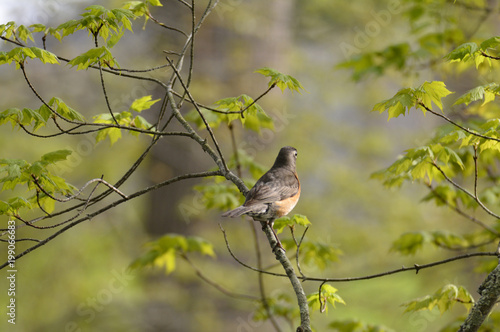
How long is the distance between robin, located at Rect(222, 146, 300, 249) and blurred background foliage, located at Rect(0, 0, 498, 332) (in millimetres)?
653

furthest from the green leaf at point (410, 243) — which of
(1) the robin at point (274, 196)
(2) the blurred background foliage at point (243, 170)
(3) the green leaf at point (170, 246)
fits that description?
(3) the green leaf at point (170, 246)

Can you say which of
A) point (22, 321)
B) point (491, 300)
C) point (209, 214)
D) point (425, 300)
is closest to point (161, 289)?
point (209, 214)

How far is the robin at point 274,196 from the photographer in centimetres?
310

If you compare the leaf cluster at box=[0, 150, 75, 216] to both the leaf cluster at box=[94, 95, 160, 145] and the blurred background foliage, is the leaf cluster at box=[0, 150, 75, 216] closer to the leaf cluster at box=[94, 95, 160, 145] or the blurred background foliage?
the leaf cluster at box=[94, 95, 160, 145]

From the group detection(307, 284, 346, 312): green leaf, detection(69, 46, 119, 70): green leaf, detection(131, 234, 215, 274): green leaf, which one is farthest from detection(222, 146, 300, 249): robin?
detection(69, 46, 119, 70): green leaf

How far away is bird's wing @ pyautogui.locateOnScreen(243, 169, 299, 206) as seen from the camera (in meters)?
3.16

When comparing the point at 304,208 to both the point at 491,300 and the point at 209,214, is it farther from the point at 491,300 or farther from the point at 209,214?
the point at 491,300

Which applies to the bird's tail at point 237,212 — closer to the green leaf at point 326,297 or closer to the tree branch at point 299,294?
the tree branch at point 299,294

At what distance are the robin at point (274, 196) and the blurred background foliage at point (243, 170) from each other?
2.14 feet

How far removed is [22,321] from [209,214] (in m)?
3.46

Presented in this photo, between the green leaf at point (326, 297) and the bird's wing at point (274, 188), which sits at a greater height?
the bird's wing at point (274, 188)

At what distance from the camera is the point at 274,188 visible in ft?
11.3

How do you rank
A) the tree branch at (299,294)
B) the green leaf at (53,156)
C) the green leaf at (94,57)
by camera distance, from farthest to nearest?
the green leaf at (53,156) → the green leaf at (94,57) → the tree branch at (299,294)

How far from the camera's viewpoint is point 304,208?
954cm
